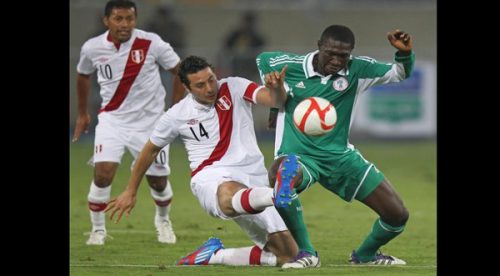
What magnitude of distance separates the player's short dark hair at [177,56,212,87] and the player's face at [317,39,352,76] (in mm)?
1083

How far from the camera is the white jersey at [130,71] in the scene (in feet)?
40.9

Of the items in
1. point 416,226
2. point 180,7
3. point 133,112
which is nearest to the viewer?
point 133,112

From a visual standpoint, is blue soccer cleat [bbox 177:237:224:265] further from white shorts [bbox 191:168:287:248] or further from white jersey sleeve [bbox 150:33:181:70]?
white jersey sleeve [bbox 150:33:181:70]

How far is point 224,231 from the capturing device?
1318 centimetres

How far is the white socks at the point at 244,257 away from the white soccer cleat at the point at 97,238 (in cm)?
215

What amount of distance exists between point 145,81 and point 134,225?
7.11 feet

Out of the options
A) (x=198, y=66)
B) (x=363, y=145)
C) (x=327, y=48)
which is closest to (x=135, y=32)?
(x=198, y=66)

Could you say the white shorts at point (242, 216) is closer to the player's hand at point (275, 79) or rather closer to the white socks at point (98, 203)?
the player's hand at point (275, 79)

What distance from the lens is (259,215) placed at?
33.1 ft

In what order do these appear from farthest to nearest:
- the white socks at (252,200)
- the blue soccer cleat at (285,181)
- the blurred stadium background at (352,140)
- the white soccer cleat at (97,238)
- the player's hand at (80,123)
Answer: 1. the player's hand at (80,123)
2. the white soccer cleat at (97,238)
3. the blurred stadium background at (352,140)
4. the white socks at (252,200)
5. the blue soccer cleat at (285,181)

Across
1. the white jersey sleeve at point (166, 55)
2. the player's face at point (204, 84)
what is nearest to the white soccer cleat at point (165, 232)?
the white jersey sleeve at point (166, 55)

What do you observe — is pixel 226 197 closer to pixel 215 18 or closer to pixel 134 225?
pixel 134 225

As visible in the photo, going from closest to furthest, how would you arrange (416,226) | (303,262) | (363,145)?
(303,262) < (416,226) < (363,145)

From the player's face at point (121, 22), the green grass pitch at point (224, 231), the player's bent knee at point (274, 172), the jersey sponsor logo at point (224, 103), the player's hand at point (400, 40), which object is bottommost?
the green grass pitch at point (224, 231)
